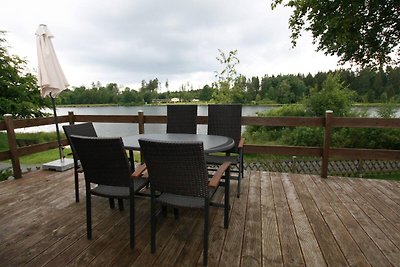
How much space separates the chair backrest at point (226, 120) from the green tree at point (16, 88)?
923 cm

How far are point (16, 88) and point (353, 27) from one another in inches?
480

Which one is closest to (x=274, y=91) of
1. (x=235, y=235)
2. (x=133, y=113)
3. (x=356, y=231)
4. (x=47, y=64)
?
(x=133, y=113)

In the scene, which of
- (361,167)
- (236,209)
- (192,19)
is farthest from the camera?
(361,167)

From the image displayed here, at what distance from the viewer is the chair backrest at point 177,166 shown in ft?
4.52

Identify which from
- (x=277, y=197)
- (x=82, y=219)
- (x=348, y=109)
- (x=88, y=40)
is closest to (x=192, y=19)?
(x=88, y=40)

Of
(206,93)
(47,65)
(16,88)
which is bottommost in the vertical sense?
(206,93)

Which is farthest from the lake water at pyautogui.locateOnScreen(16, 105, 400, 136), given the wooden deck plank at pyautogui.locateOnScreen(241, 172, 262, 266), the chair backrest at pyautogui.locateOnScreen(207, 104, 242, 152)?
the wooden deck plank at pyautogui.locateOnScreen(241, 172, 262, 266)

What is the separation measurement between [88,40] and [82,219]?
508cm

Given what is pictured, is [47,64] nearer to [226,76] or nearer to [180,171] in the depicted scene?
[180,171]

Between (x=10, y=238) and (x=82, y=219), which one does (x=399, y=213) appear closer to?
(x=82, y=219)

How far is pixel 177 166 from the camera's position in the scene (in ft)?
4.78

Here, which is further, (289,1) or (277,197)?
(289,1)

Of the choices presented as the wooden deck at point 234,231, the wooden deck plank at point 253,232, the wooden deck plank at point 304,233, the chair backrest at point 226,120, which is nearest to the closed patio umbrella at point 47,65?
the wooden deck at point 234,231

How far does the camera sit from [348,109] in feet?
30.2
